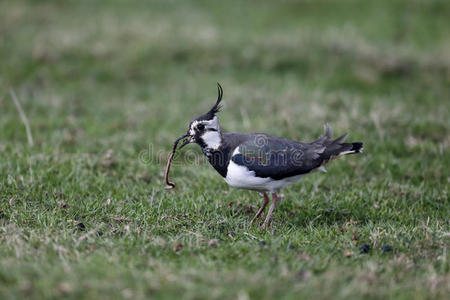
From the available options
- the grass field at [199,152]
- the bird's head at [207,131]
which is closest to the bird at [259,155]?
the bird's head at [207,131]

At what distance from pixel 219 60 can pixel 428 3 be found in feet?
24.1

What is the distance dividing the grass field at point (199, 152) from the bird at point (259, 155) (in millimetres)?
469

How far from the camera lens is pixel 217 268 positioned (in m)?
3.94

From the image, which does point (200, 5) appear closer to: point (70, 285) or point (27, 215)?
point (27, 215)

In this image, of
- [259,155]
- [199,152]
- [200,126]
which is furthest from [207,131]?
[199,152]

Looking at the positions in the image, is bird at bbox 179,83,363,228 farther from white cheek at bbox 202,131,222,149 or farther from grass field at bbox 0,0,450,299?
grass field at bbox 0,0,450,299

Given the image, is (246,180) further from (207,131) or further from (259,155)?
(207,131)

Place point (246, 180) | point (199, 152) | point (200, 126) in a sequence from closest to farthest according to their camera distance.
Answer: point (246, 180) → point (200, 126) → point (199, 152)

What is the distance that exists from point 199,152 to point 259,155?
2489 mm

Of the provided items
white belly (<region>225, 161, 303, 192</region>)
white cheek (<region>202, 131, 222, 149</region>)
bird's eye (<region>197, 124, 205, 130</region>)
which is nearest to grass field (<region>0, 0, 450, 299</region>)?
white belly (<region>225, 161, 303, 192</region>)

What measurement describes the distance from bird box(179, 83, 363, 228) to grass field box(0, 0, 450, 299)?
0.47 metres

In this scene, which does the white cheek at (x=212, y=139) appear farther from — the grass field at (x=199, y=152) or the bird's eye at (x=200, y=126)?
the grass field at (x=199, y=152)

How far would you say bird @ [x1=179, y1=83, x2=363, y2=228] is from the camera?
204 inches

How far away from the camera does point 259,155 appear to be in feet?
17.2
